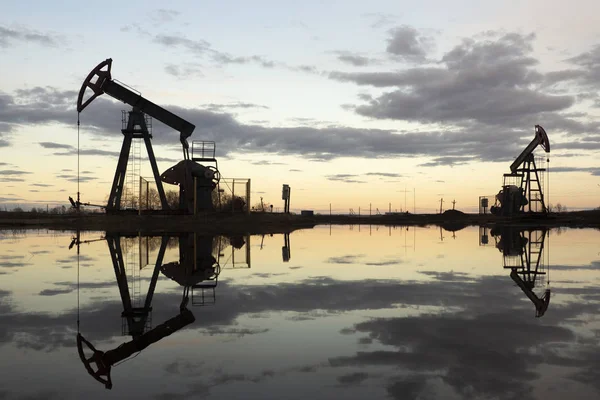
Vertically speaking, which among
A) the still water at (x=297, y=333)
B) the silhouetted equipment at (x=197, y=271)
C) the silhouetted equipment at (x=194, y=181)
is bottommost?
the still water at (x=297, y=333)

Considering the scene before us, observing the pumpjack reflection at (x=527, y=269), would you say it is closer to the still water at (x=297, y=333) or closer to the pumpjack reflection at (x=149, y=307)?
the still water at (x=297, y=333)

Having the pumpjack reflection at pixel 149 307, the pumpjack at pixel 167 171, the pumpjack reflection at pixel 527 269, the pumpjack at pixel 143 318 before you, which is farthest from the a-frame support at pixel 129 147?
the pumpjack reflection at pixel 527 269

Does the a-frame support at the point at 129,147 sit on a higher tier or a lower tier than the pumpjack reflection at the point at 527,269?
higher

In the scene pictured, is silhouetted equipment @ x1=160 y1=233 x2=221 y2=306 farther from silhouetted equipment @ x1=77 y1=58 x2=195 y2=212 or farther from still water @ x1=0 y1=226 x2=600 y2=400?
silhouetted equipment @ x1=77 y1=58 x2=195 y2=212

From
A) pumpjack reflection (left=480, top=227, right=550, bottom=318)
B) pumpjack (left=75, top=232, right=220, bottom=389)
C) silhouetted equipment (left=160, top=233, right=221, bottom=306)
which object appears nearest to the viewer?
pumpjack (left=75, top=232, right=220, bottom=389)

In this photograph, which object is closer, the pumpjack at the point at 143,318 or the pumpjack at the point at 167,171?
the pumpjack at the point at 143,318

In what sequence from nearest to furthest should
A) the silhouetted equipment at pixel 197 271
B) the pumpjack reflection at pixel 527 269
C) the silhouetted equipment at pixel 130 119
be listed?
1. the pumpjack reflection at pixel 527 269
2. the silhouetted equipment at pixel 197 271
3. the silhouetted equipment at pixel 130 119

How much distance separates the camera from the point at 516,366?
15.8 feet

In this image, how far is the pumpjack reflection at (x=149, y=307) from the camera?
512 cm

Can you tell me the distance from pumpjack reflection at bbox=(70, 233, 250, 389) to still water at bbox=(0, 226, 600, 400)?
3 cm

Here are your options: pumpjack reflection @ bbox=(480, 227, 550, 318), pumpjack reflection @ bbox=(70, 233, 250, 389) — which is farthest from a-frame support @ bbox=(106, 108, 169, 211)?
pumpjack reflection @ bbox=(480, 227, 550, 318)

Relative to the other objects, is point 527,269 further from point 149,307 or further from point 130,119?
point 130,119

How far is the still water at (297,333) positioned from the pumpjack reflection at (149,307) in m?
0.03

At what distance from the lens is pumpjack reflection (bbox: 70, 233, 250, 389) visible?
5125 millimetres
